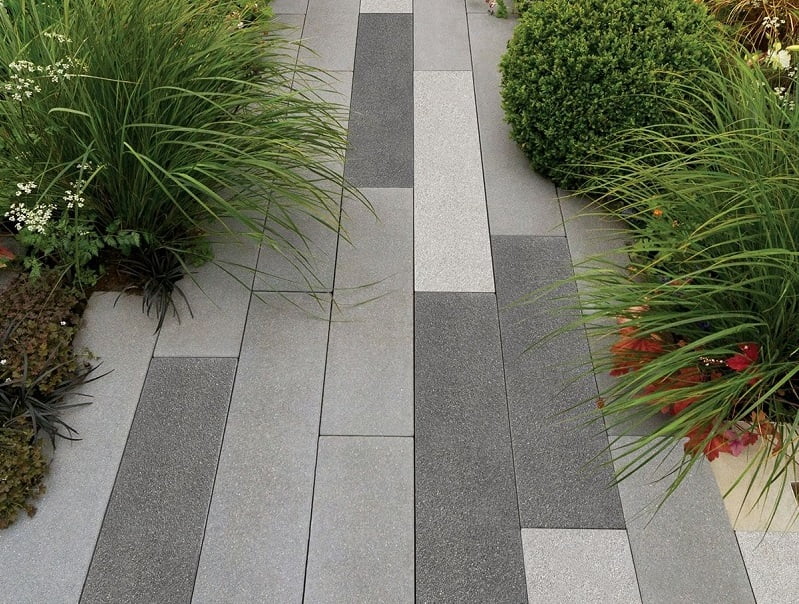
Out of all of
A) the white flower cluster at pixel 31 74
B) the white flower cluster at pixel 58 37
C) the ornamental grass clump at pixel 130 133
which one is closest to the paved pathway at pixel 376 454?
the ornamental grass clump at pixel 130 133

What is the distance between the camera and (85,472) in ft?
7.07

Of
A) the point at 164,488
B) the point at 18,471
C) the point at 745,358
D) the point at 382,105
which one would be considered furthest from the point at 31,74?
the point at 745,358

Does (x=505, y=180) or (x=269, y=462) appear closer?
(x=269, y=462)

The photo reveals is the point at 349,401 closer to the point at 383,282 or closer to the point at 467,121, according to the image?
the point at 383,282

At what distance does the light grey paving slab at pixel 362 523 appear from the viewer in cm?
194

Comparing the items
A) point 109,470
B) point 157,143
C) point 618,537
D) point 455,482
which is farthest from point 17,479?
point 618,537

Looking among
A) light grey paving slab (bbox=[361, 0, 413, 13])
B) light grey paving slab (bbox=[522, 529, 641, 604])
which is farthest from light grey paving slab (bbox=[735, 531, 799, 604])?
light grey paving slab (bbox=[361, 0, 413, 13])

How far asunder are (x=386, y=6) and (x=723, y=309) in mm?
2895

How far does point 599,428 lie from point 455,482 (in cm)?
50

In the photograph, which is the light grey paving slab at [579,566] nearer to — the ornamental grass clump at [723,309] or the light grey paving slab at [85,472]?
the ornamental grass clump at [723,309]

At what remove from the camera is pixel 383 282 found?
2674 mm

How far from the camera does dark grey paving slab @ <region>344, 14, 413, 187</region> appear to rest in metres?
3.10

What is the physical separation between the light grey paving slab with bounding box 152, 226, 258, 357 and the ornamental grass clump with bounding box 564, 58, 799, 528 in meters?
1.23

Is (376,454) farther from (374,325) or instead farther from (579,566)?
(579,566)
